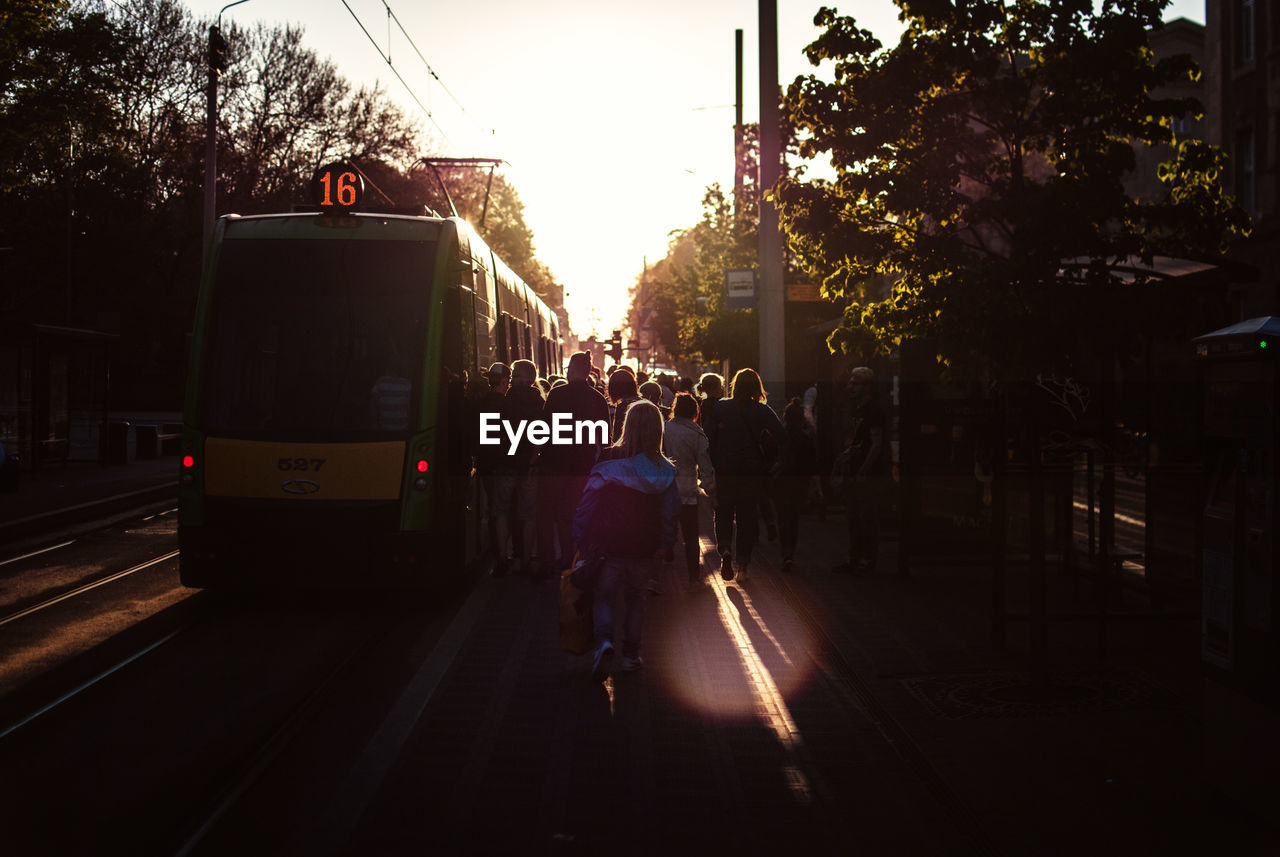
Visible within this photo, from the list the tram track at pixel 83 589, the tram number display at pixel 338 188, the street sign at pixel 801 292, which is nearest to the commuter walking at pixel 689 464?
the tram number display at pixel 338 188

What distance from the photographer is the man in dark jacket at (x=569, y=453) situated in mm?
11070

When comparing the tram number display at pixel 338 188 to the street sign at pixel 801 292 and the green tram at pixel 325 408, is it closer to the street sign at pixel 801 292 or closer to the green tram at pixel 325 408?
the green tram at pixel 325 408

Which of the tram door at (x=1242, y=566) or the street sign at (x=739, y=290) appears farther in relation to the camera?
the street sign at (x=739, y=290)

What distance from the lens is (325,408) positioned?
388 inches

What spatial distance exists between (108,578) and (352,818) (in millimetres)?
7446

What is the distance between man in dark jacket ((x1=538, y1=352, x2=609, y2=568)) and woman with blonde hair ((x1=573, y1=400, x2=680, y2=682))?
10.6 feet

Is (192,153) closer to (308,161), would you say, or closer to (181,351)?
(308,161)

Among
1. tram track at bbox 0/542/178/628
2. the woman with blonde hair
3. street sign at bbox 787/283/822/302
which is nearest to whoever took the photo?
the woman with blonde hair

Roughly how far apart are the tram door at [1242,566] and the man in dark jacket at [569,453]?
20.9 ft

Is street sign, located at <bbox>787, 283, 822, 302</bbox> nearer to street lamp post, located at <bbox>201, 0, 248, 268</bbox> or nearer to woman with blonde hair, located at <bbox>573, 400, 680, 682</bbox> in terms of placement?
woman with blonde hair, located at <bbox>573, 400, 680, 682</bbox>

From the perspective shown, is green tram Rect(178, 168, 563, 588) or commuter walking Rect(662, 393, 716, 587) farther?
commuter walking Rect(662, 393, 716, 587)

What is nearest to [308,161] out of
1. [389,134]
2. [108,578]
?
[389,134]

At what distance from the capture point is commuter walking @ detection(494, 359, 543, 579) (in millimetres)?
11414

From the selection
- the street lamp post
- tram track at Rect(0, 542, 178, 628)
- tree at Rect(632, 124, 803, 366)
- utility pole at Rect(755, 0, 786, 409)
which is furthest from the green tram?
the street lamp post
